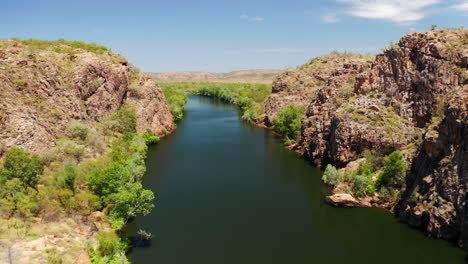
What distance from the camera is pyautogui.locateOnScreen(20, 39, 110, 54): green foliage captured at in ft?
269

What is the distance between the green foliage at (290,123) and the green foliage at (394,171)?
1449 inches

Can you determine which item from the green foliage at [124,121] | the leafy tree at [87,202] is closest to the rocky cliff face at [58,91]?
the green foliage at [124,121]

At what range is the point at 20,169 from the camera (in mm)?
40656

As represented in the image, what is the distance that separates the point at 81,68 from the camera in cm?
8000

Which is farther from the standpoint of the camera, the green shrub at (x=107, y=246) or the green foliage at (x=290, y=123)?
the green foliage at (x=290, y=123)

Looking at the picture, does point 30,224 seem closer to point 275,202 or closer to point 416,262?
point 275,202

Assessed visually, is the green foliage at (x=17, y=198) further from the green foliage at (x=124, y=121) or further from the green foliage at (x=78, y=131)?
the green foliage at (x=124, y=121)

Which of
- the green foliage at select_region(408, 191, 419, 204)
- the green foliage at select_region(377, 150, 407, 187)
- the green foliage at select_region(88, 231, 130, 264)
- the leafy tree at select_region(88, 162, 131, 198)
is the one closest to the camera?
the green foliage at select_region(88, 231, 130, 264)

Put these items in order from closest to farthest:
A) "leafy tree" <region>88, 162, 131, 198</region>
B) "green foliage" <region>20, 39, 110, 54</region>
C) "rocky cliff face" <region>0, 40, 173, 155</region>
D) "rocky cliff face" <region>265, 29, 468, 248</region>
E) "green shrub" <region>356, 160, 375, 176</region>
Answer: "rocky cliff face" <region>265, 29, 468, 248</region>
"leafy tree" <region>88, 162, 131, 198</region>
"green shrub" <region>356, 160, 375, 176</region>
"rocky cliff face" <region>0, 40, 173, 155</region>
"green foliage" <region>20, 39, 110, 54</region>

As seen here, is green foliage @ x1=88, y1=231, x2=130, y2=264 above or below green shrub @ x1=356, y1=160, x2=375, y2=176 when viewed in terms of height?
below

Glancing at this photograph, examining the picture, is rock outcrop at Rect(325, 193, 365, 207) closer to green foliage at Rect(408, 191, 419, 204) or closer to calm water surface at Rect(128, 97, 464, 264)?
calm water surface at Rect(128, 97, 464, 264)

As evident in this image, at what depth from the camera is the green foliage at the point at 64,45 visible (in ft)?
269

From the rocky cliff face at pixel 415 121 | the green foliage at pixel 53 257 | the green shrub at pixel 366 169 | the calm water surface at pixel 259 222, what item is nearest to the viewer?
the green foliage at pixel 53 257

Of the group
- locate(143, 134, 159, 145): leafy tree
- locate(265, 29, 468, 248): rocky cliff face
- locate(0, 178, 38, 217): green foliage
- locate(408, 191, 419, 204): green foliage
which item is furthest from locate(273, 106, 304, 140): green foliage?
locate(0, 178, 38, 217): green foliage
